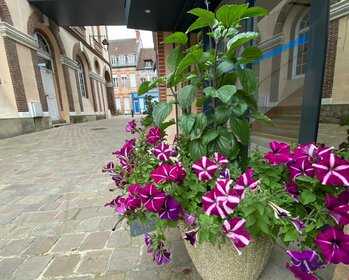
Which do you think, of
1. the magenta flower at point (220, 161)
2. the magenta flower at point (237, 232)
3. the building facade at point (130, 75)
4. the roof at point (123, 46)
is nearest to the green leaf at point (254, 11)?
the magenta flower at point (220, 161)

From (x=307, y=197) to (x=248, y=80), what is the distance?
548 mm

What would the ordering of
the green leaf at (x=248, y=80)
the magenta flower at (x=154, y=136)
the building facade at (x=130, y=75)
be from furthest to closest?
the building facade at (x=130, y=75), the magenta flower at (x=154, y=136), the green leaf at (x=248, y=80)

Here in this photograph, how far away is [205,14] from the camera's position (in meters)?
0.89

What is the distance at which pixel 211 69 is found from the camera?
103 centimetres

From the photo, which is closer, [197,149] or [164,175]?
[164,175]

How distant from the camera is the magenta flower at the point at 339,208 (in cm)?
67

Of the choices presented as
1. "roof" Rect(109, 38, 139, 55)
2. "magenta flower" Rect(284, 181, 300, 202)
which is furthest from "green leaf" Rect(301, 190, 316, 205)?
"roof" Rect(109, 38, 139, 55)

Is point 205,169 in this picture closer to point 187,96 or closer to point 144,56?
point 187,96

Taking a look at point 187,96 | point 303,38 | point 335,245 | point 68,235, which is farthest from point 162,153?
point 303,38

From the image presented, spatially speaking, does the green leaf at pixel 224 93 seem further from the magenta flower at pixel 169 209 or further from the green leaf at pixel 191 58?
the magenta flower at pixel 169 209

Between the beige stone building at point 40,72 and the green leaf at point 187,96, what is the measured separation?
25.3 ft

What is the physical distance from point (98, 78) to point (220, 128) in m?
16.8

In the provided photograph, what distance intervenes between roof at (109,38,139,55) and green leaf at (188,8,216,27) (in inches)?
1444

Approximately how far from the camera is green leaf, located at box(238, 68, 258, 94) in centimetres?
96
